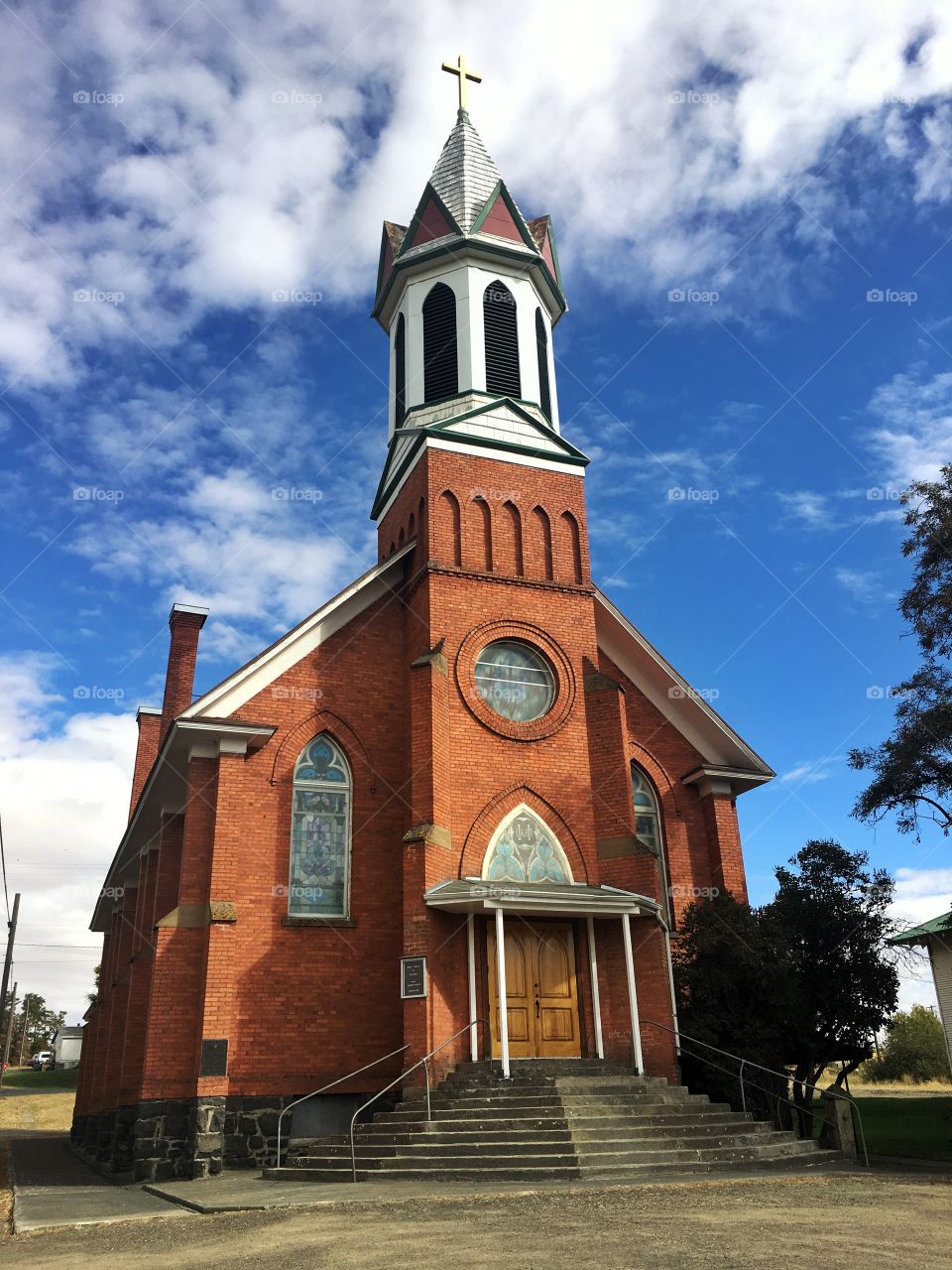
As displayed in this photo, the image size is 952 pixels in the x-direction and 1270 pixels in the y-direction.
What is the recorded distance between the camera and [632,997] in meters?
15.7

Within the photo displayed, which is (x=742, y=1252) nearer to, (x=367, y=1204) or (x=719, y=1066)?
(x=367, y=1204)

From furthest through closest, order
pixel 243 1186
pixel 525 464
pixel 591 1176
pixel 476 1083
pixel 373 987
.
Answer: pixel 525 464
pixel 373 987
pixel 476 1083
pixel 243 1186
pixel 591 1176

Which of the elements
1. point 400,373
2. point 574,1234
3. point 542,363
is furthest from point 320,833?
point 542,363

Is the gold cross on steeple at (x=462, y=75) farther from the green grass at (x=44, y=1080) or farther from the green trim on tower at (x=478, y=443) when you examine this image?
the green grass at (x=44, y=1080)

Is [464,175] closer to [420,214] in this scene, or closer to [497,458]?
[420,214]

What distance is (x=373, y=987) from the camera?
16.5 metres

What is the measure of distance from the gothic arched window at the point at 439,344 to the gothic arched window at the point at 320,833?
8.09 metres

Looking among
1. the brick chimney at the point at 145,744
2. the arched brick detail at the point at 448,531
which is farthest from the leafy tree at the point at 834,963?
the brick chimney at the point at 145,744

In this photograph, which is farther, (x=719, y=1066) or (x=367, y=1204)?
(x=719, y=1066)

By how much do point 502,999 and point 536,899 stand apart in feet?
5.02

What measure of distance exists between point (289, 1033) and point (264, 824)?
3.26m

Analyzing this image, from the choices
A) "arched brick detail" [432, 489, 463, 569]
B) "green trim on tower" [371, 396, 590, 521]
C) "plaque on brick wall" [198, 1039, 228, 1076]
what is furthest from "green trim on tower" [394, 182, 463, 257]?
"plaque on brick wall" [198, 1039, 228, 1076]

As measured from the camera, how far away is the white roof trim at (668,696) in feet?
66.1

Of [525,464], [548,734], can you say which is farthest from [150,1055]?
[525,464]
